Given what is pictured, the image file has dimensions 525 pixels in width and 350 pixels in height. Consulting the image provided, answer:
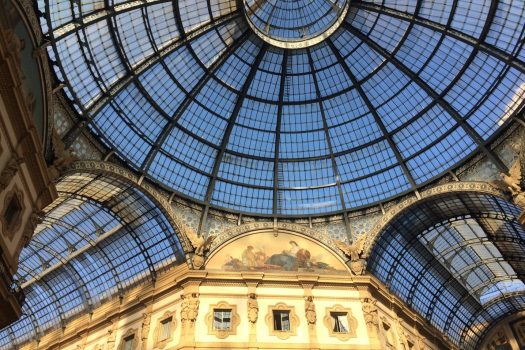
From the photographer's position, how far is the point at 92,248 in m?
40.6

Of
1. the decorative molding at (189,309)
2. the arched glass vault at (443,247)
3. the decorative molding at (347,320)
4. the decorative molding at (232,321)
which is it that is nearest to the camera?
the decorative molding at (232,321)

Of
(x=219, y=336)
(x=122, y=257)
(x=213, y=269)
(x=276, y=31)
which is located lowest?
(x=219, y=336)

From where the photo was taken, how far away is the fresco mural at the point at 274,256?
113ft

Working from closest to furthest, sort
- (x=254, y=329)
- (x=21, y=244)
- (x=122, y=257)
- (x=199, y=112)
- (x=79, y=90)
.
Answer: (x=21, y=244), (x=79, y=90), (x=254, y=329), (x=199, y=112), (x=122, y=257)

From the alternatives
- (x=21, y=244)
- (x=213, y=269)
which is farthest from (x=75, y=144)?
(x=213, y=269)

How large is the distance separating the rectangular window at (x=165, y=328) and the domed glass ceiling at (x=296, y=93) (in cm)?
1004

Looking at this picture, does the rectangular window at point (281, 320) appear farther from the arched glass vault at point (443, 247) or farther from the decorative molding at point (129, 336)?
the decorative molding at point (129, 336)

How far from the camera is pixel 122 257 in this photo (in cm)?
3919

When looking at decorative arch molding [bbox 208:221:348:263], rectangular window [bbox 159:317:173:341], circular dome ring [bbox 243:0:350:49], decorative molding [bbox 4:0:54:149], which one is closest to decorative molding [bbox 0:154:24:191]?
decorative molding [bbox 4:0:54:149]

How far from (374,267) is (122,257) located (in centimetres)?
2191

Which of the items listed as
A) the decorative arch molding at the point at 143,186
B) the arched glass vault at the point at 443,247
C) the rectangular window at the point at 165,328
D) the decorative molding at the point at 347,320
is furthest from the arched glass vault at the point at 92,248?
the arched glass vault at the point at 443,247

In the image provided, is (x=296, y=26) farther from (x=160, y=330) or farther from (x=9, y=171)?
(x=160, y=330)

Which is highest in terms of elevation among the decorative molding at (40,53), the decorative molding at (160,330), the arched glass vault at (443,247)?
the arched glass vault at (443,247)

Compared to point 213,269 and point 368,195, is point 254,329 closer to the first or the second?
point 213,269
